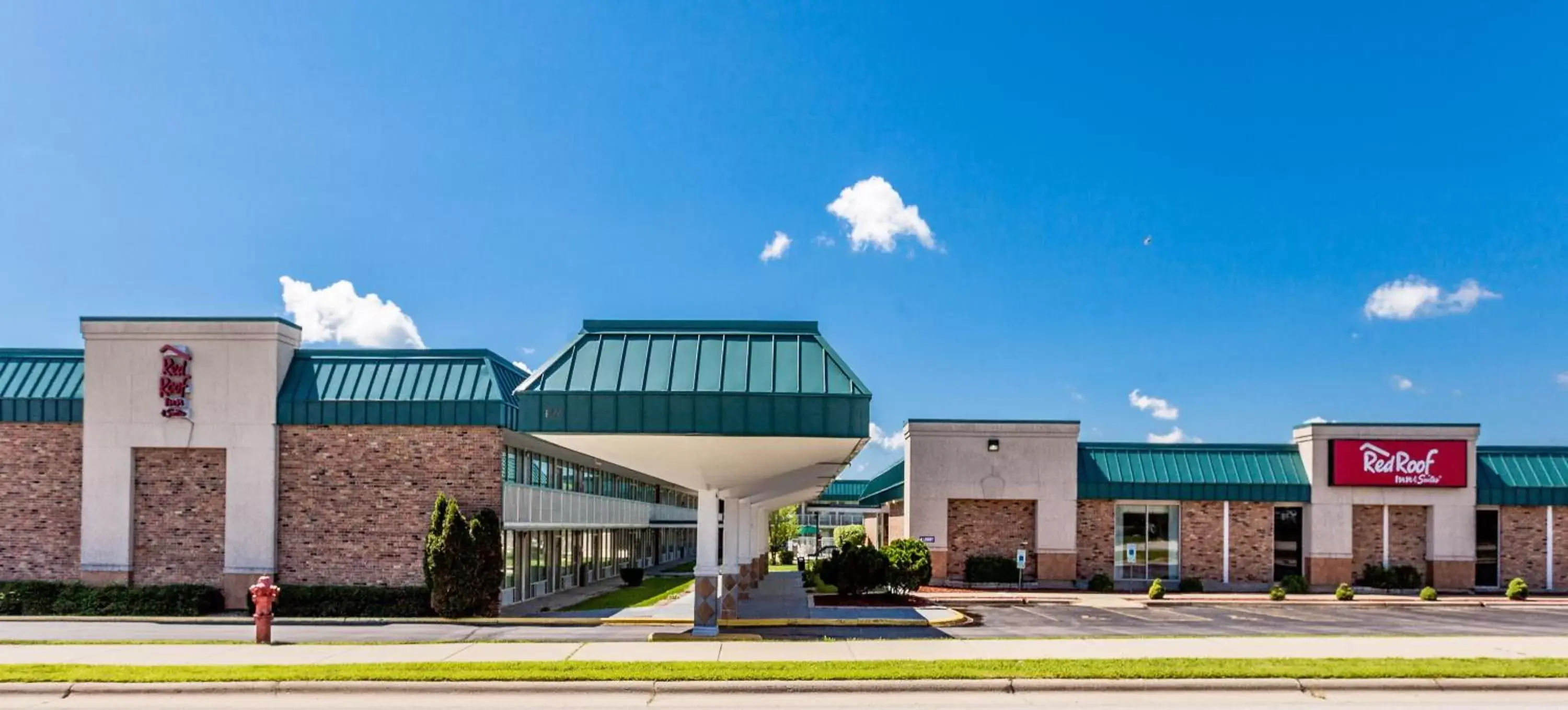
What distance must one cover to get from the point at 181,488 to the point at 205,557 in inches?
74.5

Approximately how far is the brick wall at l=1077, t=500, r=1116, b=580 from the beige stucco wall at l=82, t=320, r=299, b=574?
83.9ft

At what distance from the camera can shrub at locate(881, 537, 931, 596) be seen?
28594 millimetres

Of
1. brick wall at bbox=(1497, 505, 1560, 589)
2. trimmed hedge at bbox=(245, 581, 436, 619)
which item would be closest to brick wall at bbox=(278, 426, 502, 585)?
trimmed hedge at bbox=(245, 581, 436, 619)

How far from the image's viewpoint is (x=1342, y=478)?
35.8 m

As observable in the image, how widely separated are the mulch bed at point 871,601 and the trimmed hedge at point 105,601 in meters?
15.6

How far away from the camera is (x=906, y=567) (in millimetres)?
28594

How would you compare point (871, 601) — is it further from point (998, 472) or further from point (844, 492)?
point (844, 492)

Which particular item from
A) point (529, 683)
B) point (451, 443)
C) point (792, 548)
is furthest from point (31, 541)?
point (792, 548)

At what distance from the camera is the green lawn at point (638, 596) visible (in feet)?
95.8

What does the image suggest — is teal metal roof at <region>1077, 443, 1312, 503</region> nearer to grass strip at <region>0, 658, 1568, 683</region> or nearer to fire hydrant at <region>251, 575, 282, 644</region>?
grass strip at <region>0, 658, 1568, 683</region>

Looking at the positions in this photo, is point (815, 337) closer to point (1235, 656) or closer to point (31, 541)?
point (1235, 656)

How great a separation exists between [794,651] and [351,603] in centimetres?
1371

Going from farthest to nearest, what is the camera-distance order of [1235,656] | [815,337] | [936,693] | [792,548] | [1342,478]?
1. [792,548]
2. [1342,478]
3. [815,337]
4. [1235,656]
5. [936,693]

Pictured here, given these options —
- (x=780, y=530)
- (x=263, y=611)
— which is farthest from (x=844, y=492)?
(x=263, y=611)
